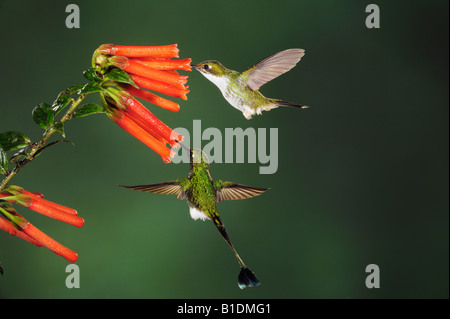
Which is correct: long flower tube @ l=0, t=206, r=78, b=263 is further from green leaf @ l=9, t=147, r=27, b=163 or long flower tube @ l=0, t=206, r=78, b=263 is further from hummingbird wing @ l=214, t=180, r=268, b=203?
hummingbird wing @ l=214, t=180, r=268, b=203

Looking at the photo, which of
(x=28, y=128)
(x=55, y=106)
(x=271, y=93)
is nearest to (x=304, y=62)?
(x=271, y=93)

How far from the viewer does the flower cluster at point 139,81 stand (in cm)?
57

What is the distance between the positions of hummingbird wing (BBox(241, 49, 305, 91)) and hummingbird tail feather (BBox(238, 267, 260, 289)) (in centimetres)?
40

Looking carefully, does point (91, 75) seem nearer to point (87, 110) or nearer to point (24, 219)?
point (87, 110)

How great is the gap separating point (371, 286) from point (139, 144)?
979 millimetres

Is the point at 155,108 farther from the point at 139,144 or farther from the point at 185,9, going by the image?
the point at 185,9

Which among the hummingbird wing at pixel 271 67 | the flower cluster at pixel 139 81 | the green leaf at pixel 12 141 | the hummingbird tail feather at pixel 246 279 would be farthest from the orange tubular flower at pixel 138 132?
the hummingbird wing at pixel 271 67

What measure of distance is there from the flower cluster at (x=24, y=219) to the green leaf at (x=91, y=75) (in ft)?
0.49

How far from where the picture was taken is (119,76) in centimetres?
55

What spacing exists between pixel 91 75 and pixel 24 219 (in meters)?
0.18

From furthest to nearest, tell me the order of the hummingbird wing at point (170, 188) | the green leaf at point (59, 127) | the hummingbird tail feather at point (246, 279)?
the hummingbird wing at point (170, 188) → the hummingbird tail feather at point (246, 279) → the green leaf at point (59, 127)

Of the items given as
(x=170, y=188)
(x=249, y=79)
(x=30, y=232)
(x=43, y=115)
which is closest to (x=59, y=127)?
(x=43, y=115)

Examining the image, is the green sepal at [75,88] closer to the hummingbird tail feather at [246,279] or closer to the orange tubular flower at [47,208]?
the orange tubular flower at [47,208]

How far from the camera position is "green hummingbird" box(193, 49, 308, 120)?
907 mm
